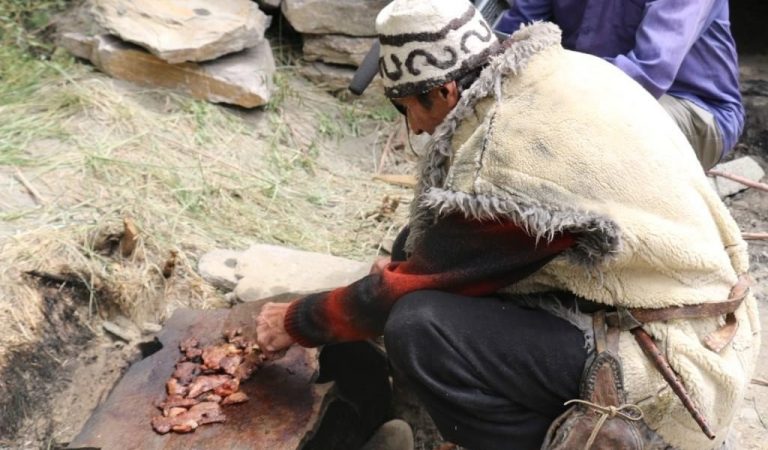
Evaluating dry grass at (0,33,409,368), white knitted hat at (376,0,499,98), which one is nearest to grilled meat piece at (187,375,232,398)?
dry grass at (0,33,409,368)

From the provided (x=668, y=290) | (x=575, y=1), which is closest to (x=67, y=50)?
(x=575, y=1)

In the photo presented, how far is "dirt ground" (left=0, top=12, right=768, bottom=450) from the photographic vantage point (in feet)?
10.1

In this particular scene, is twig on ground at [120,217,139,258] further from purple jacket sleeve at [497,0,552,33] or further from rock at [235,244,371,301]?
purple jacket sleeve at [497,0,552,33]

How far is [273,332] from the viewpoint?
9.00ft

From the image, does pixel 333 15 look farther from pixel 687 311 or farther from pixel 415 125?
pixel 687 311

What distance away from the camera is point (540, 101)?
7.52 feet

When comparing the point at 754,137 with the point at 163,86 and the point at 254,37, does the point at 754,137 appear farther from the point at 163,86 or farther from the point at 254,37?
the point at 163,86

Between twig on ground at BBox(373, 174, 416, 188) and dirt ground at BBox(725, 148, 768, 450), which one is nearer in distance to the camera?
dirt ground at BBox(725, 148, 768, 450)

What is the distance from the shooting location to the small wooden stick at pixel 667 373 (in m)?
2.28

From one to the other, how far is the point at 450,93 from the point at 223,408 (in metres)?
1.16

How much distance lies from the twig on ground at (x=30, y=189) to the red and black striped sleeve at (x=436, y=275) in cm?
148

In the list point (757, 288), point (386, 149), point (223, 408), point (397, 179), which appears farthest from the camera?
point (386, 149)

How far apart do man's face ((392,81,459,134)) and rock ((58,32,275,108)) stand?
247cm

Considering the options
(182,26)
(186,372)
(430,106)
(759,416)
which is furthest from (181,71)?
(759,416)
